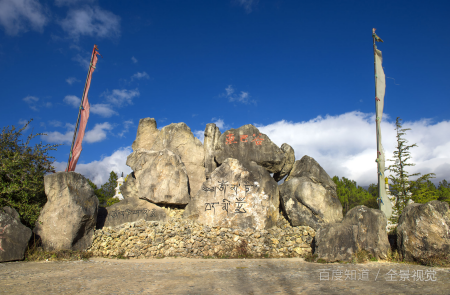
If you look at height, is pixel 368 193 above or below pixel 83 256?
above

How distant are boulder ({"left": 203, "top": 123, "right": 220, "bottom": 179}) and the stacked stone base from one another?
367cm

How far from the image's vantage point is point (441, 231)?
27.7ft

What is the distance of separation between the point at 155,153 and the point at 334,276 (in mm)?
9540

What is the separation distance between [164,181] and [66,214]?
163 inches

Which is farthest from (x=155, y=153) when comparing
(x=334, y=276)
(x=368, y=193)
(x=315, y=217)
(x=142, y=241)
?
(x=368, y=193)

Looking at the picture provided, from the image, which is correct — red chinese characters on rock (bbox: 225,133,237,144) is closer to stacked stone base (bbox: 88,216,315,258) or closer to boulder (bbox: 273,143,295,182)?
boulder (bbox: 273,143,295,182)

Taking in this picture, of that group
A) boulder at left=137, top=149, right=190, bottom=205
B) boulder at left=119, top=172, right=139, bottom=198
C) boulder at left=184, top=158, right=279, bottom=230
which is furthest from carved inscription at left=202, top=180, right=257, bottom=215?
boulder at left=119, top=172, right=139, bottom=198

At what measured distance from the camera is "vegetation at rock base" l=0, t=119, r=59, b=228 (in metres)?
10.2

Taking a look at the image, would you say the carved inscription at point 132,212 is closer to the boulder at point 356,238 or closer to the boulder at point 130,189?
the boulder at point 130,189

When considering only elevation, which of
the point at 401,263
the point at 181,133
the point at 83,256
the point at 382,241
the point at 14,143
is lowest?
the point at 83,256

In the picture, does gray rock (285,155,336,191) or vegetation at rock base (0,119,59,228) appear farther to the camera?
gray rock (285,155,336,191)

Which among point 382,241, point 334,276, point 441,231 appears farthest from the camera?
point 382,241

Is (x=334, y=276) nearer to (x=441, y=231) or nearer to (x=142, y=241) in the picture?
(x=441, y=231)

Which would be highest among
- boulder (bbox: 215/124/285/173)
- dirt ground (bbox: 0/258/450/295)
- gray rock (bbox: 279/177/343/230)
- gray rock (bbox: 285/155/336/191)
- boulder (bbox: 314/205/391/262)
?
boulder (bbox: 215/124/285/173)
